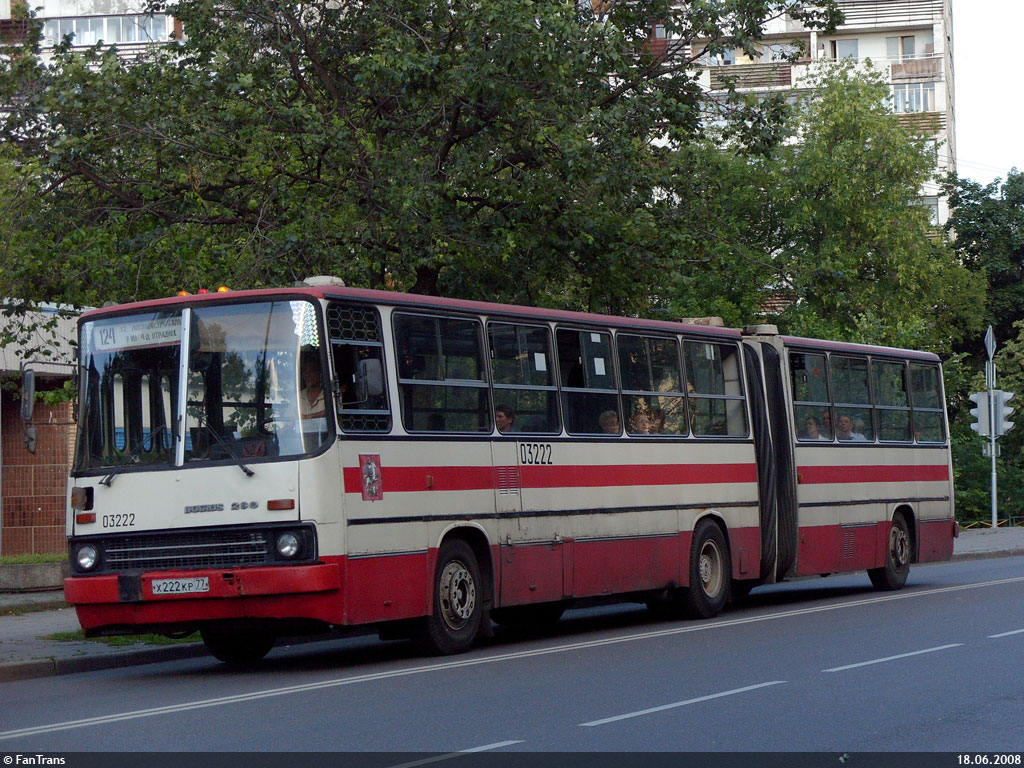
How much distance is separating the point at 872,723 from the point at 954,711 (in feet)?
2.32

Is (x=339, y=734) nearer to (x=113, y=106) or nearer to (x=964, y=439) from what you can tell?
(x=113, y=106)

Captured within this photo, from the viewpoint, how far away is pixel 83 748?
8.95 m

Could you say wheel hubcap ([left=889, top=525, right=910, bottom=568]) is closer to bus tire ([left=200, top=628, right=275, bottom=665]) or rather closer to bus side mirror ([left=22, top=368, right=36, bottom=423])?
bus tire ([left=200, top=628, right=275, bottom=665])

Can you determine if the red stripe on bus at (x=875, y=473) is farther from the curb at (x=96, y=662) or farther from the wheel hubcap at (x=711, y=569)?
the curb at (x=96, y=662)

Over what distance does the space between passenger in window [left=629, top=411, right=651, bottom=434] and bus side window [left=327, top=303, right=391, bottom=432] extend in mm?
4168

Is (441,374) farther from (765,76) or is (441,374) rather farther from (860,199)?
(765,76)

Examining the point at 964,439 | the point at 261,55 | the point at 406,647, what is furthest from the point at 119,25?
the point at 406,647

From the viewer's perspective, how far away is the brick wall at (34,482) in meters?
28.9

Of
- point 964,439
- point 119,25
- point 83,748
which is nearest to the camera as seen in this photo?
point 83,748

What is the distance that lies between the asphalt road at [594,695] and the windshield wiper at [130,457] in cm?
164

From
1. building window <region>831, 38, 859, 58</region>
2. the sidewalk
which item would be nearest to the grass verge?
the sidewalk

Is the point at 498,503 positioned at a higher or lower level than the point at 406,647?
higher

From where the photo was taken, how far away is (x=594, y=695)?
35.2 ft
